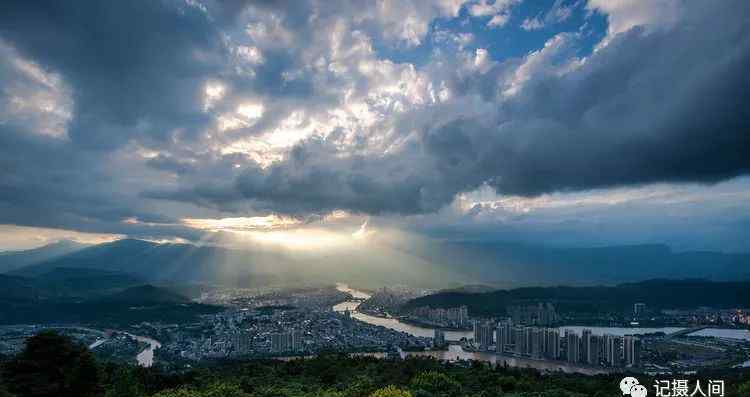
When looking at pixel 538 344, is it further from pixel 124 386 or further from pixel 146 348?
pixel 146 348

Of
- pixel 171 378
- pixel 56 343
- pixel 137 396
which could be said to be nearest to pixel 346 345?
pixel 171 378

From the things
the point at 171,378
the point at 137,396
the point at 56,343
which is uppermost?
the point at 56,343

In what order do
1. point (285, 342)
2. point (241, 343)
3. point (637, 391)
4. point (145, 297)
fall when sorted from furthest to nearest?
1. point (145, 297)
2. point (285, 342)
3. point (241, 343)
4. point (637, 391)

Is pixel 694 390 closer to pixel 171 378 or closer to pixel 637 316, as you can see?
pixel 171 378

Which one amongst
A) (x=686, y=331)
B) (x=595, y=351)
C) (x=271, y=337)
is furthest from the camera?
(x=686, y=331)

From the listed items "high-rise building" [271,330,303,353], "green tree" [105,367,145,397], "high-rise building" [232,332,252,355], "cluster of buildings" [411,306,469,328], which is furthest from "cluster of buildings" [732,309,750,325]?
"green tree" [105,367,145,397]

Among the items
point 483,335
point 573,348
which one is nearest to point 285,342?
point 483,335
